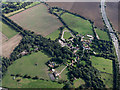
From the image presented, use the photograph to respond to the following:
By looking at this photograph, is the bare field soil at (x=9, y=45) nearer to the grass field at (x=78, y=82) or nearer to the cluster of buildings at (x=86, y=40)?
the grass field at (x=78, y=82)

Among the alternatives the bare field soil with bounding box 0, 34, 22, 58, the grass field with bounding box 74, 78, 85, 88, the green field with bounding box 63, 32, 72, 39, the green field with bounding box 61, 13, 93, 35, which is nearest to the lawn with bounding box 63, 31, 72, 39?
the green field with bounding box 63, 32, 72, 39

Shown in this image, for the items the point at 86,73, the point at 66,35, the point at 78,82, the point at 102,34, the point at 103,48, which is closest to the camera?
the point at 78,82

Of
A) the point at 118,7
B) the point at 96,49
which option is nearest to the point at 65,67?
the point at 96,49

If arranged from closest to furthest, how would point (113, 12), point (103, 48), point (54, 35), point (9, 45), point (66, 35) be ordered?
point (9, 45)
point (103, 48)
point (54, 35)
point (66, 35)
point (113, 12)

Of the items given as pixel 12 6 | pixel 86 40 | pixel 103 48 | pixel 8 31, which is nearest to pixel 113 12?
pixel 86 40

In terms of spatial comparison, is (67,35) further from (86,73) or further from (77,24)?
(86,73)

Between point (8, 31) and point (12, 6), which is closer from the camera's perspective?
point (8, 31)

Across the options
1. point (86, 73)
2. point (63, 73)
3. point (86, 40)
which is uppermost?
point (86, 40)

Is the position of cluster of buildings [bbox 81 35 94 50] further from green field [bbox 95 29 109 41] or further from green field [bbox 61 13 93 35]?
green field [bbox 95 29 109 41]

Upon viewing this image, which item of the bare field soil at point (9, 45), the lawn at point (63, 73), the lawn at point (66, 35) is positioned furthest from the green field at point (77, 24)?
the bare field soil at point (9, 45)
